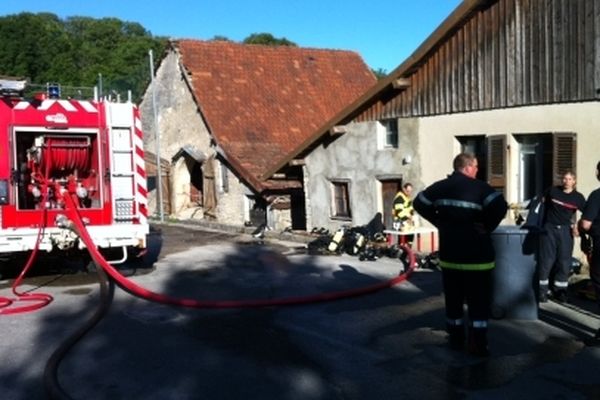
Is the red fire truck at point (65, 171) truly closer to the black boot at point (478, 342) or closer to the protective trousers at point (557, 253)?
the protective trousers at point (557, 253)

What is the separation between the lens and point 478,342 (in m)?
6.41

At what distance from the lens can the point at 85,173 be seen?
1127cm

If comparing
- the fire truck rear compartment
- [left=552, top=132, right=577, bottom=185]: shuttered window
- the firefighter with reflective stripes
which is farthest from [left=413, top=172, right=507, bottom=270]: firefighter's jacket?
the fire truck rear compartment

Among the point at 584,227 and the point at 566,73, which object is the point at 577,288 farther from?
the point at 566,73

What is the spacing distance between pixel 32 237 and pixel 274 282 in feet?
12.0

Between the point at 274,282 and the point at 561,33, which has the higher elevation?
the point at 561,33

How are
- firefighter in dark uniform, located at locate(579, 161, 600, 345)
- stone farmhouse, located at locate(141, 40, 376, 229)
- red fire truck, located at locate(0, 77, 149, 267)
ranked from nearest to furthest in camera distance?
firefighter in dark uniform, located at locate(579, 161, 600, 345) < red fire truck, located at locate(0, 77, 149, 267) < stone farmhouse, located at locate(141, 40, 376, 229)

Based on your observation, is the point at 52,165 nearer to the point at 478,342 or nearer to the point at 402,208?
the point at 402,208

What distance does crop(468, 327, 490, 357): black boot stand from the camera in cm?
640

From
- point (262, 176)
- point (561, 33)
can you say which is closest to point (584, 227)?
point (561, 33)

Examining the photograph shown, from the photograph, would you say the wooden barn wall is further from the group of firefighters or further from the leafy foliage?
the leafy foliage

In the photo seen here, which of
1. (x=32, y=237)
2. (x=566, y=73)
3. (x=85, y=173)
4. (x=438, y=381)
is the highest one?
(x=566, y=73)

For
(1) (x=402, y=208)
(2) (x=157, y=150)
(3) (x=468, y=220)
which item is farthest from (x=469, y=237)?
(2) (x=157, y=150)

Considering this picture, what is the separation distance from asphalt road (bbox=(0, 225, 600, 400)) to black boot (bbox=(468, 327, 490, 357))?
9cm
